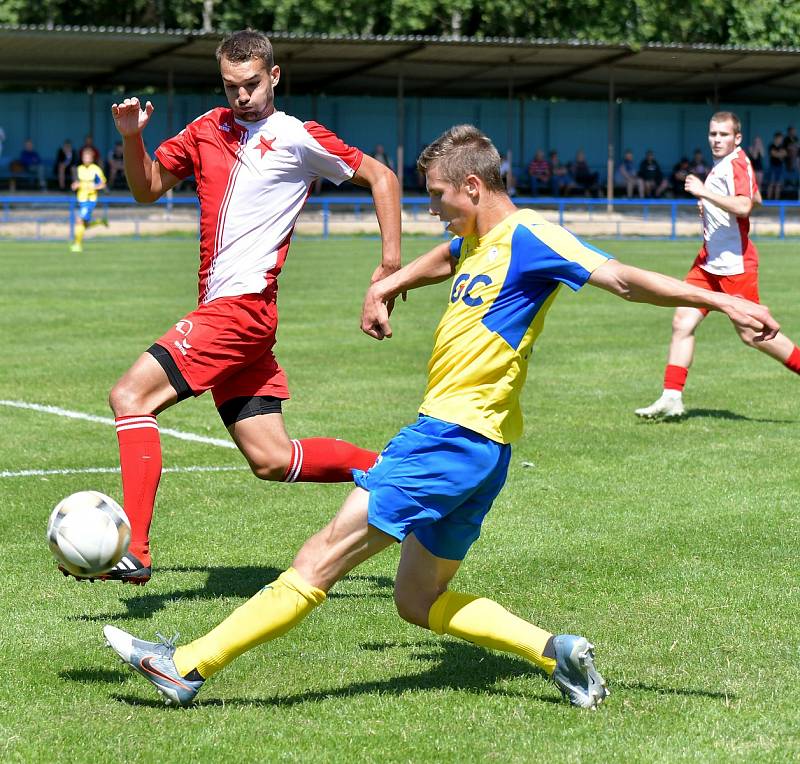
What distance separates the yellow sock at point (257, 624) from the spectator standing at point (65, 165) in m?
38.0

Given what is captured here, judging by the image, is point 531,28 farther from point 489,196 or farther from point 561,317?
point 489,196

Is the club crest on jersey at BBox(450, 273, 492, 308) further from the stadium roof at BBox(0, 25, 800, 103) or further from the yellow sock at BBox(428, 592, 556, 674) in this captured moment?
the stadium roof at BBox(0, 25, 800, 103)

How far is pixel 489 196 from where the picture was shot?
427 cm

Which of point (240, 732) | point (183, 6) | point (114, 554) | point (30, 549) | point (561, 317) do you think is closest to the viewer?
point (240, 732)

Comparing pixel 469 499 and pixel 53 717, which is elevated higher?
pixel 469 499

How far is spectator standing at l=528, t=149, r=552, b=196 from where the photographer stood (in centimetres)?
4357

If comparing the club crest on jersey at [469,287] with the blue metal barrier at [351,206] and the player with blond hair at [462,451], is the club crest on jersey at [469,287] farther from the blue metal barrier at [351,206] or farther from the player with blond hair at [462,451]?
the blue metal barrier at [351,206]

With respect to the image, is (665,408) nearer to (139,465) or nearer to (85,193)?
(139,465)

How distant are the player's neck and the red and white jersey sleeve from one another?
614cm

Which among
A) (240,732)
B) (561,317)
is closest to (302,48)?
(561,317)

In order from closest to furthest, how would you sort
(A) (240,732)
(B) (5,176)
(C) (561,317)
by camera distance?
1. (A) (240,732)
2. (C) (561,317)
3. (B) (5,176)

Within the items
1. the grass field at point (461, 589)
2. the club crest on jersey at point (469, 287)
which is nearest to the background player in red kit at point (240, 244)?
the grass field at point (461, 589)

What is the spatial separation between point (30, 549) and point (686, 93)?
46235mm

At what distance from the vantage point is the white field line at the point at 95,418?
903 centimetres
